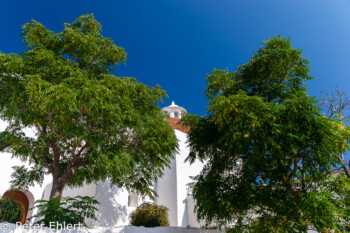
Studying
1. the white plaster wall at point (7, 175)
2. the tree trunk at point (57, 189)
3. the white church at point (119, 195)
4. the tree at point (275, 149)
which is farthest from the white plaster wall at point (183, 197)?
the white plaster wall at point (7, 175)

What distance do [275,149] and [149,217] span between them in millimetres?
8773

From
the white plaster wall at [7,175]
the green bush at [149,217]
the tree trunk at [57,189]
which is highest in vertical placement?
the white plaster wall at [7,175]

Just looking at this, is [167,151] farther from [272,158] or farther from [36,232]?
[36,232]

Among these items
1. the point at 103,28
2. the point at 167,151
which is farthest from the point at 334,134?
the point at 103,28

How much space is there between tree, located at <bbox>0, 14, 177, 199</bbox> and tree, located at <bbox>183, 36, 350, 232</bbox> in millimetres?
2610

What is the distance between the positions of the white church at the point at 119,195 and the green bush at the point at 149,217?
1.16 metres

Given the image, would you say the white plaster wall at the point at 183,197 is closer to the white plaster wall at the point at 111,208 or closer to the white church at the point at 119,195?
the white church at the point at 119,195

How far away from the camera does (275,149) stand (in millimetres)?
7203

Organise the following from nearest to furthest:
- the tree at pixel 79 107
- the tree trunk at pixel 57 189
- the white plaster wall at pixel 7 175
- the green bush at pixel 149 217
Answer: the tree at pixel 79 107
the tree trunk at pixel 57 189
the green bush at pixel 149 217
the white plaster wall at pixel 7 175

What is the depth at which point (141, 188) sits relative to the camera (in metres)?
11.6

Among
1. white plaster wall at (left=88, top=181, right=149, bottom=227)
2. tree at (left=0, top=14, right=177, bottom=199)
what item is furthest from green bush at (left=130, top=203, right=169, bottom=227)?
tree at (left=0, top=14, right=177, bottom=199)

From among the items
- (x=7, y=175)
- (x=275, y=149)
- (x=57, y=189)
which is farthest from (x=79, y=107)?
(x=7, y=175)

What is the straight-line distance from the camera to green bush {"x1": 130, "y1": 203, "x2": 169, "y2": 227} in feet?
42.5

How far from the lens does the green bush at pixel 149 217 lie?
12953 mm
